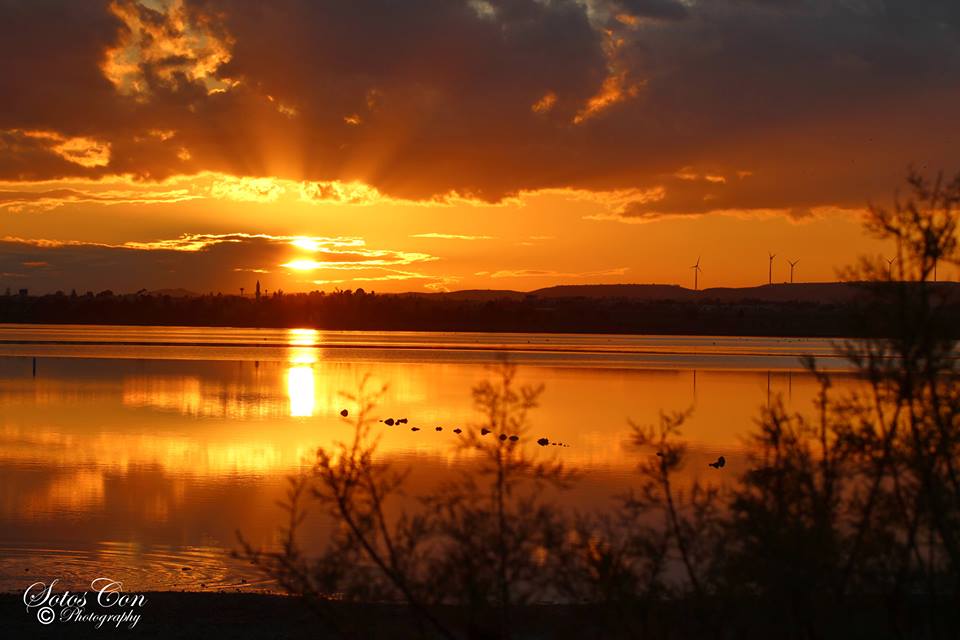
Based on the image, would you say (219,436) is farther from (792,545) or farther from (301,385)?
(792,545)

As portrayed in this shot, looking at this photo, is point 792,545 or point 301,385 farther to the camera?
point 301,385

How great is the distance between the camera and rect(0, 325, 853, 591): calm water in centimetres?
1416

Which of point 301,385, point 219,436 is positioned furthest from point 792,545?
point 301,385

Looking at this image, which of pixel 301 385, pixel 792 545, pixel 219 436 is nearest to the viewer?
pixel 792 545

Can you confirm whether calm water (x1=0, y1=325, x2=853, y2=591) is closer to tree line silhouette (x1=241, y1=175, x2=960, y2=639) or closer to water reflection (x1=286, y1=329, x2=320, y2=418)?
water reflection (x1=286, y1=329, x2=320, y2=418)

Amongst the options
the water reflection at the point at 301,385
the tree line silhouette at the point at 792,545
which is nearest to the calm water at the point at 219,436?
the water reflection at the point at 301,385

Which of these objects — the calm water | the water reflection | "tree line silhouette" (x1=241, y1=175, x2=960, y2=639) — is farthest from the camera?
the water reflection

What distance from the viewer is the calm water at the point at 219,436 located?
1416cm

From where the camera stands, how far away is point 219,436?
25641mm

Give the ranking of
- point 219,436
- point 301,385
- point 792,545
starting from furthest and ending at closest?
point 301,385
point 219,436
point 792,545

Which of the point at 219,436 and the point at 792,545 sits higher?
the point at 792,545

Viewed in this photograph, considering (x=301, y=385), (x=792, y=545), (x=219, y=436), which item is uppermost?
(x=792, y=545)

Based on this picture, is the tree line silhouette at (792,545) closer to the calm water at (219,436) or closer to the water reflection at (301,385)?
the calm water at (219,436)

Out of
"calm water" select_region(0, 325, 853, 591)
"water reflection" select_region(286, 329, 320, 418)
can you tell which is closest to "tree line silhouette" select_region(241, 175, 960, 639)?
"calm water" select_region(0, 325, 853, 591)
